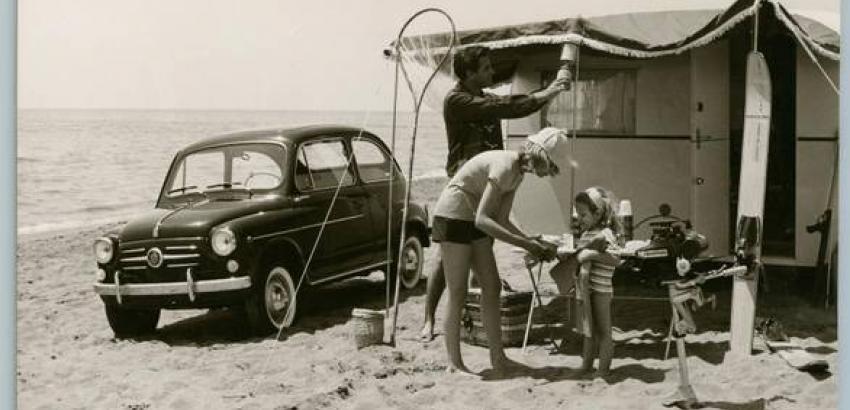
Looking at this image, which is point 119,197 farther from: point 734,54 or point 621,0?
point 734,54

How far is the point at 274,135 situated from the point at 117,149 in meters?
0.91

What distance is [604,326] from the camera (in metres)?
4.77

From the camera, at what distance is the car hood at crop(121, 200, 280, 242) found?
5418 mm

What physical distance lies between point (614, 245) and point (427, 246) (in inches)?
55.7

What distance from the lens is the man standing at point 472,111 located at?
→ 530 cm

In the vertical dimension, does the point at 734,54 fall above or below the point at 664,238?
above

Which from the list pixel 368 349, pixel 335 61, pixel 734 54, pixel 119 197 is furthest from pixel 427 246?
pixel 734 54

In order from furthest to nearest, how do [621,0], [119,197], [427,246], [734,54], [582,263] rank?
[734,54] < [427,246] < [119,197] < [621,0] < [582,263]

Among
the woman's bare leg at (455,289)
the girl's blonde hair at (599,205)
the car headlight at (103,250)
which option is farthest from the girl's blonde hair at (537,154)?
the car headlight at (103,250)

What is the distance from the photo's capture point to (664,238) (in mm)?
5195

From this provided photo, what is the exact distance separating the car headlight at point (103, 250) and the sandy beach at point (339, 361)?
0.06 metres

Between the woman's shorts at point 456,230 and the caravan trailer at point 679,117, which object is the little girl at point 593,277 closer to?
the woman's shorts at point 456,230

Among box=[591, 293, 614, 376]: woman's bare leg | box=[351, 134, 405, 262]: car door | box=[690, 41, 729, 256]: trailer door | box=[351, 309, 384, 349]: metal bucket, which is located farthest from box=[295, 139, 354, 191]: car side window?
box=[690, 41, 729, 256]: trailer door

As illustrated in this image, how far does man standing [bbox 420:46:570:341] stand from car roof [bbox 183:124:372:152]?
Result: 0.56 metres
